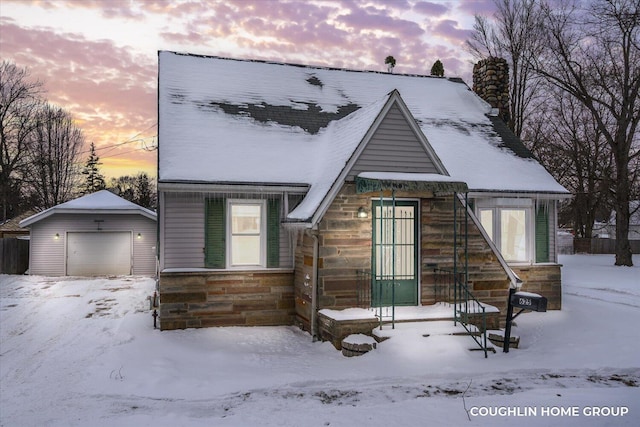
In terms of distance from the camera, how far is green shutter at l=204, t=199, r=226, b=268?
41.9ft

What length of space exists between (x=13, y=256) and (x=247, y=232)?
65.3 feet

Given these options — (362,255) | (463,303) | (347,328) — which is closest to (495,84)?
(463,303)

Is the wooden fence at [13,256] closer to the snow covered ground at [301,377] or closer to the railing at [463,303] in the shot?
the snow covered ground at [301,377]

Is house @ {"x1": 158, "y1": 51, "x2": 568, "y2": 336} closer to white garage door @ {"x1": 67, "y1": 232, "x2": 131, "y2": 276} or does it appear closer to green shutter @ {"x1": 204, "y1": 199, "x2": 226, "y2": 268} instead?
green shutter @ {"x1": 204, "y1": 199, "x2": 226, "y2": 268}

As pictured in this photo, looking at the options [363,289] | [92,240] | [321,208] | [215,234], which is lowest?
[363,289]

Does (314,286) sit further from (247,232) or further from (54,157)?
(54,157)

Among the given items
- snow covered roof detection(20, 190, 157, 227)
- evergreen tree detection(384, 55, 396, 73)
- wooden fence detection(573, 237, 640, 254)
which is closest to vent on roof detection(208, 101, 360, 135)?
evergreen tree detection(384, 55, 396, 73)

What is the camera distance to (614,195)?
28875mm

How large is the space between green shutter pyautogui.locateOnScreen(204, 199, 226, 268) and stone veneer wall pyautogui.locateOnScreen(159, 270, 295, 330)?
0.30m

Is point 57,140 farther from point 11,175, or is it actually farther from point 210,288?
point 210,288

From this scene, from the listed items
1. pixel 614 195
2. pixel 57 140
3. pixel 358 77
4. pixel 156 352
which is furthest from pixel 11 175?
pixel 614 195

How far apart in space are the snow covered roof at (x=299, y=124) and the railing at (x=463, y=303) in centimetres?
320

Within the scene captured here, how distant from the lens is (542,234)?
15367 mm

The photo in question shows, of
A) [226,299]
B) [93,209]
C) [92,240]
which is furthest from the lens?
[92,240]
